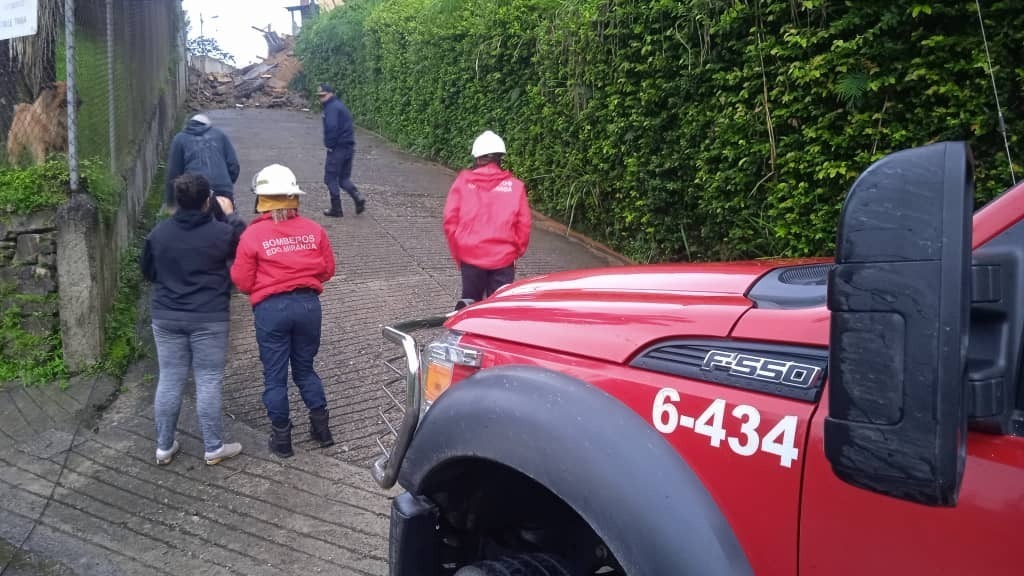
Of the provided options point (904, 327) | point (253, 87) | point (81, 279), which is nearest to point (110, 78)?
point (81, 279)

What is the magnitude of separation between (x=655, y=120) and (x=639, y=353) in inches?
255

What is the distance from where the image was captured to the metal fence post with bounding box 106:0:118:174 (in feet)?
26.1

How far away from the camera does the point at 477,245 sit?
5.74 m

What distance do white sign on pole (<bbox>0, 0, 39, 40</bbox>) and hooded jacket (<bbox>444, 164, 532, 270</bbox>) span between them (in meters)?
3.11

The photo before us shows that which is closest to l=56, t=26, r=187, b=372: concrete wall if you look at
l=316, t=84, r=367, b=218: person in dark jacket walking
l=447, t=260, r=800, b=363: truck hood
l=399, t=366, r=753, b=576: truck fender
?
l=447, t=260, r=800, b=363: truck hood

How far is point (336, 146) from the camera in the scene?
10.4 metres

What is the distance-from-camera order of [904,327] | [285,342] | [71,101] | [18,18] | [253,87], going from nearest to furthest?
[904,327], [285,342], [18,18], [71,101], [253,87]

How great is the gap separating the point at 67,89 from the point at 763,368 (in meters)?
5.80

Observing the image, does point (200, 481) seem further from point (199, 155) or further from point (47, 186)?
point (199, 155)

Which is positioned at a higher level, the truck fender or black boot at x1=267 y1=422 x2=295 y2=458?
the truck fender

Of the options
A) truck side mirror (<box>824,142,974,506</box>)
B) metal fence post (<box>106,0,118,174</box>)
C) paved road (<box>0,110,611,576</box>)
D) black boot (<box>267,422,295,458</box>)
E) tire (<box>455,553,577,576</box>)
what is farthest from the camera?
metal fence post (<box>106,0,118,174</box>)

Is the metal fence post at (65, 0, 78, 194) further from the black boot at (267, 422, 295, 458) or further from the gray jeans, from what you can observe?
the black boot at (267, 422, 295, 458)

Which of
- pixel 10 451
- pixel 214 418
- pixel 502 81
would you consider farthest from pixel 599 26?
pixel 10 451

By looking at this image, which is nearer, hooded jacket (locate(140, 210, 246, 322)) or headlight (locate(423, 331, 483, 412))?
headlight (locate(423, 331, 483, 412))
